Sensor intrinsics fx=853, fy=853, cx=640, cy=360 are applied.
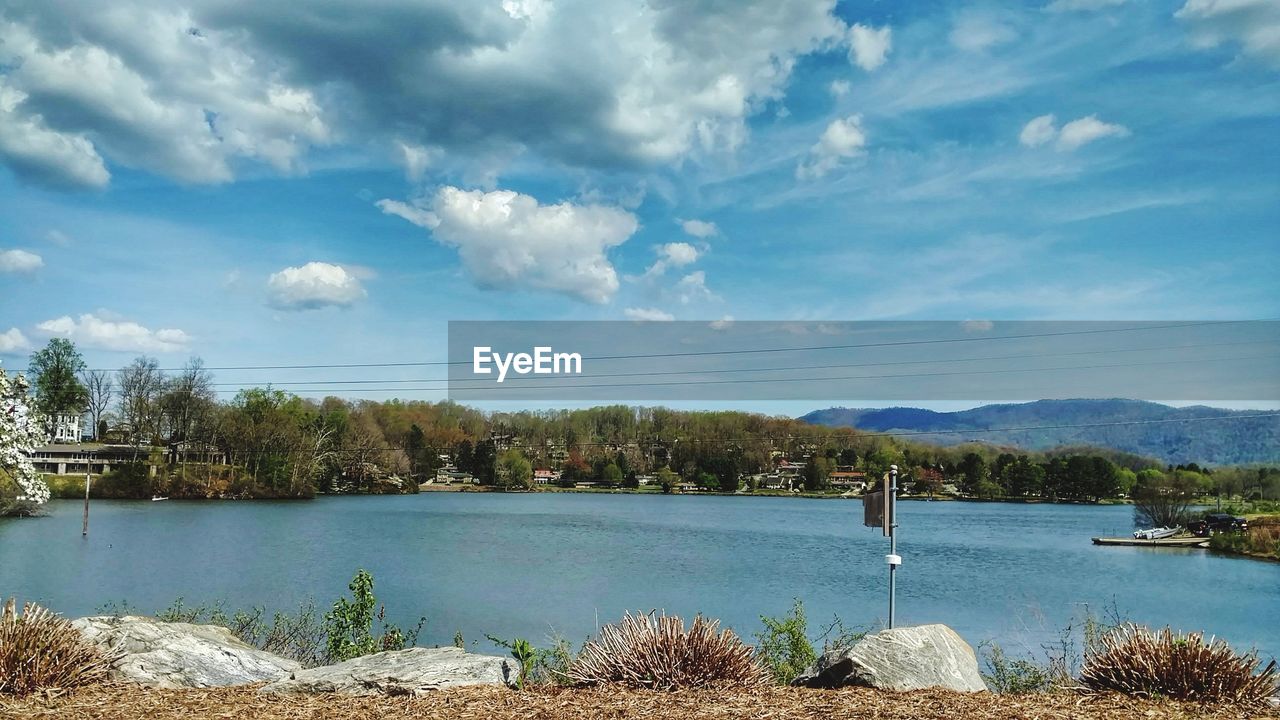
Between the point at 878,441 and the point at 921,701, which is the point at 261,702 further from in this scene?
the point at 878,441

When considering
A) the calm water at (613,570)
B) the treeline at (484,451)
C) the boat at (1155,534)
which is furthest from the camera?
the treeline at (484,451)

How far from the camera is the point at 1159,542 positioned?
1909 inches

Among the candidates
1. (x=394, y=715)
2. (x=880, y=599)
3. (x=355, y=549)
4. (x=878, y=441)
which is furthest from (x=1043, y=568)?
(x=394, y=715)

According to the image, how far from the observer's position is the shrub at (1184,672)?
666 centimetres

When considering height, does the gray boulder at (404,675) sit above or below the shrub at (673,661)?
below

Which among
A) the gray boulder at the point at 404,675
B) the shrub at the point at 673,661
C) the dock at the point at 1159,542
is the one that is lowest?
the dock at the point at 1159,542

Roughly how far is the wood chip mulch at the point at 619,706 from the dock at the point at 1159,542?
150 feet

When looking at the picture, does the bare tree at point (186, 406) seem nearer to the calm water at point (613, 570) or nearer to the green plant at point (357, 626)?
the calm water at point (613, 570)

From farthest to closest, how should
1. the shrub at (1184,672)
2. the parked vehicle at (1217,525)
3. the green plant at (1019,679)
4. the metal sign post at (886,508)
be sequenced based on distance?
the parked vehicle at (1217,525)
the metal sign post at (886,508)
the green plant at (1019,679)
the shrub at (1184,672)

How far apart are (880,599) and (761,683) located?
1781cm

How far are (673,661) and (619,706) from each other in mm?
844

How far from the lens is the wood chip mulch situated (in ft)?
19.8

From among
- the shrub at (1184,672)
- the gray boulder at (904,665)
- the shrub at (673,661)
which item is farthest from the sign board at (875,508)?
the shrub at (673,661)

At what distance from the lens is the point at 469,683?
23.7ft
